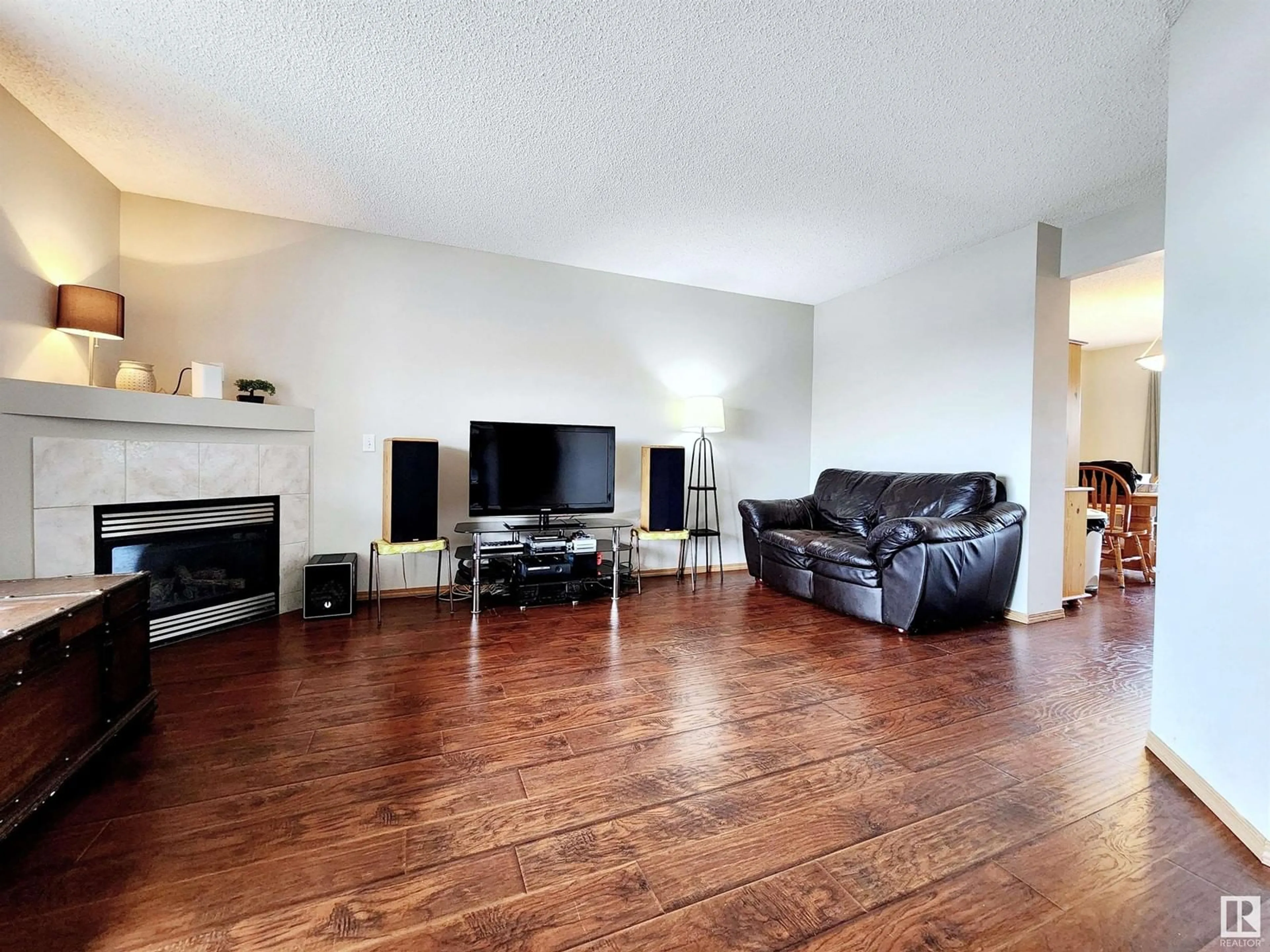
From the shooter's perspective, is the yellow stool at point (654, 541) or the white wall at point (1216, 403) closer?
the white wall at point (1216, 403)

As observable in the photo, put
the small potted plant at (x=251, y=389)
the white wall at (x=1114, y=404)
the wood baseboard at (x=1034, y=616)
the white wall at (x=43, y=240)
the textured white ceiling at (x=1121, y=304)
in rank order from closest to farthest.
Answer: the white wall at (x=43, y=240)
the small potted plant at (x=251, y=389)
the wood baseboard at (x=1034, y=616)
the textured white ceiling at (x=1121, y=304)
the white wall at (x=1114, y=404)

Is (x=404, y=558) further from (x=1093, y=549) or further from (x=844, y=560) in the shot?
(x=1093, y=549)

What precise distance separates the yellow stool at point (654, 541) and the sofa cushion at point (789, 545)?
59cm

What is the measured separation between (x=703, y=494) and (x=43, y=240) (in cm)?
436

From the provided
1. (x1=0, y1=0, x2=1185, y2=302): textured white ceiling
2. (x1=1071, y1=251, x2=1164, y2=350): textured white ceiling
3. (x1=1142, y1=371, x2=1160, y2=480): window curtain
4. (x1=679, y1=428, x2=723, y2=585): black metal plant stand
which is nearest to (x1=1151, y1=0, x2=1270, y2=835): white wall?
(x1=0, y1=0, x2=1185, y2=302): textured white ceiling

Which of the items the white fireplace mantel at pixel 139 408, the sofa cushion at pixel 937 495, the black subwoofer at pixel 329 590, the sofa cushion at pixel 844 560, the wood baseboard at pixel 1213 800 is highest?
the white fireplace mantel at pixel 139 408

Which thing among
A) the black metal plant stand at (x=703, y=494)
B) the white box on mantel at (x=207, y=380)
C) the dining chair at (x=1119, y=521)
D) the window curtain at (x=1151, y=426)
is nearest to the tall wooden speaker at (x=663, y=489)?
the black metal plant stand at (x=703, y=494)

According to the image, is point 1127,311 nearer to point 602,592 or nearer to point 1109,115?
point 1109,115

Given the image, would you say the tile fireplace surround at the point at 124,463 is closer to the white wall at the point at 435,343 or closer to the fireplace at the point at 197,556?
the fireplace at the point at 197,556

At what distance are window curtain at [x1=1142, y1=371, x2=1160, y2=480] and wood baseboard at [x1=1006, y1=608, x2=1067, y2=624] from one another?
4.56 metres

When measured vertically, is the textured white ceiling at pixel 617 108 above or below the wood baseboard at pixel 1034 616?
above

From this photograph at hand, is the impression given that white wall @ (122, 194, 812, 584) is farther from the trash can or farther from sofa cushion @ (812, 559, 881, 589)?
the trash can

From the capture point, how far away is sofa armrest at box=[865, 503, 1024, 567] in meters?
3.15

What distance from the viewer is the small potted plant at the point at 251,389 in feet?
10.7
